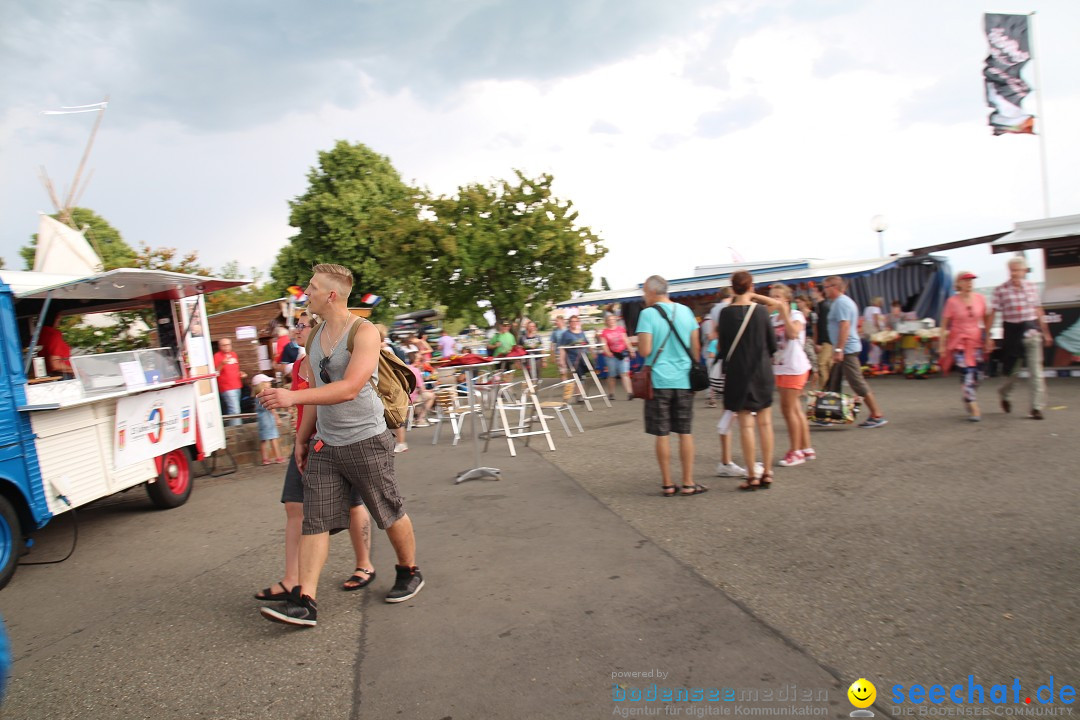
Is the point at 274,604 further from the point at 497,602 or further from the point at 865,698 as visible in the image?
the point at 865,698

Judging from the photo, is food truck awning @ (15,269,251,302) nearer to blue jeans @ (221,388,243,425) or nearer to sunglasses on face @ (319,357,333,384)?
sunglasses on face @ (319,357,333,384)

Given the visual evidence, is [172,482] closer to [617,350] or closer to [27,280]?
[27,280]

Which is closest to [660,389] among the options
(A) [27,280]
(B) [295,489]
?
(B) [295,489]

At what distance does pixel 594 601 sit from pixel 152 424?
553cm

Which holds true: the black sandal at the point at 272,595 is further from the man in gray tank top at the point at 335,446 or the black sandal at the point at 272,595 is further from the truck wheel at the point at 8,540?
the truck wheel at the point at 8,540

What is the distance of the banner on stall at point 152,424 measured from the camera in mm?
6910

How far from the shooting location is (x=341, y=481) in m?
4.14

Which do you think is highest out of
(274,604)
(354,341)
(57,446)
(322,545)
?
(354,341)

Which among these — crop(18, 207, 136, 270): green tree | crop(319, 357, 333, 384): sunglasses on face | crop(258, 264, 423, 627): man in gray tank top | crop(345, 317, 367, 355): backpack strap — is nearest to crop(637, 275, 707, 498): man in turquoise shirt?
crop(258, 264, 423, 627): man in gray tank top

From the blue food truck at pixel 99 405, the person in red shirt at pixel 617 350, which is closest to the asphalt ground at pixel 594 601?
the blue food truck at pixel 99 405

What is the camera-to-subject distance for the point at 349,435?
406cm

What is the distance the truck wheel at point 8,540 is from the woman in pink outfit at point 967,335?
32.1ft

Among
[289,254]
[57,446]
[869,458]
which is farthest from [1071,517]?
[289,254]

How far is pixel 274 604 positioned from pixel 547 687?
1.77 m
